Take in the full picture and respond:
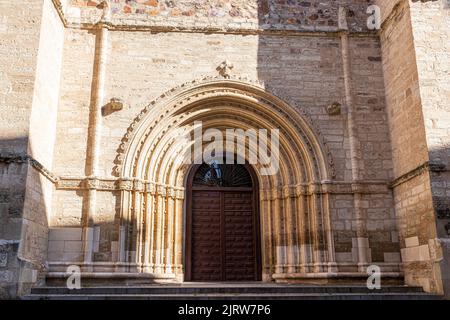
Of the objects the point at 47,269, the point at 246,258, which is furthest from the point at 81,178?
the point at 246,258

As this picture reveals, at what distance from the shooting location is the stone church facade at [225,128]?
23.8 ft

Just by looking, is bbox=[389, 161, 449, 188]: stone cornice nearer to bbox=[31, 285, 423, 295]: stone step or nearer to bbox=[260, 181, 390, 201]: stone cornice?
bbox=[260, 181, 390, 201]: stone cornice

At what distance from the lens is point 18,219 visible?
21.0ft

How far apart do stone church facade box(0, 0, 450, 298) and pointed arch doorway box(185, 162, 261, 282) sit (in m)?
0.03

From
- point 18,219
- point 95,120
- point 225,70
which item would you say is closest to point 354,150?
point 225,70

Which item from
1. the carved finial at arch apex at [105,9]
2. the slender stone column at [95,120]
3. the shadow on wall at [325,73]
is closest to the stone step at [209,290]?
the slender stone column at [95,120]

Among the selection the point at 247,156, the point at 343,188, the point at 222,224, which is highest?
the point at 247,156

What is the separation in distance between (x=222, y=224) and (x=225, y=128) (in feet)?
6.26

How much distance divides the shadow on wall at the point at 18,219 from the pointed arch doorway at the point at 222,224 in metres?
2.83

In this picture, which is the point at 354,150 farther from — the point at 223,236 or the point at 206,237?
the point at 206,237

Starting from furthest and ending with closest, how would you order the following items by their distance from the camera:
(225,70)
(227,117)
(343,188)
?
(227,117)
(225,70)
(343,188)

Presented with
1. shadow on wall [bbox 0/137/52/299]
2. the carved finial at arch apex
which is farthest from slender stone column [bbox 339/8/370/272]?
shadow on wall [bbox 0/137/52/299]

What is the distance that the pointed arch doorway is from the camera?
857cm

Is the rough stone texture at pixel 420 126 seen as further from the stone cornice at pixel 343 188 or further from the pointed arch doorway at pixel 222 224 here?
the pointed arch doorway at pixel 222 224
